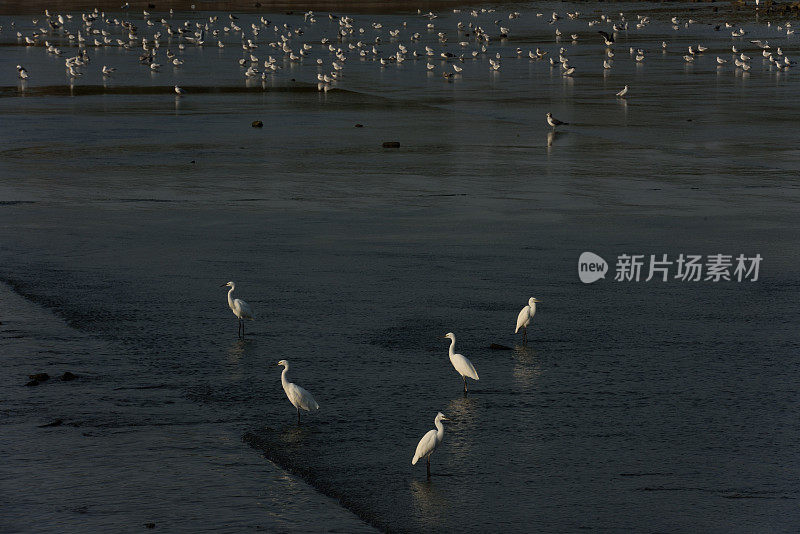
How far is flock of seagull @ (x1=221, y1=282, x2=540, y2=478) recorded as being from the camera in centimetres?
982

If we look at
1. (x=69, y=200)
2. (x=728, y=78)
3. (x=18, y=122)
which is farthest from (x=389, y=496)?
(x=728, y=78)

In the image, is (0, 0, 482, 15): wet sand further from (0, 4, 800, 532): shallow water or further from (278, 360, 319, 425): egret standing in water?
(278, 360, 319, 425): egret standing in water

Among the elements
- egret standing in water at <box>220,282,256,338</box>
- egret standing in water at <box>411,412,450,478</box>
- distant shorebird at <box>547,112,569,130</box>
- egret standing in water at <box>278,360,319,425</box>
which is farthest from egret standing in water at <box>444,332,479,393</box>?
distant shorebird at <box>547,112,569,130</box>

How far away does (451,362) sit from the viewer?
12586 mm

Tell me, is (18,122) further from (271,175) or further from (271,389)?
(271,389)

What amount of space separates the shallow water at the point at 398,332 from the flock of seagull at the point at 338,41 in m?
9.67

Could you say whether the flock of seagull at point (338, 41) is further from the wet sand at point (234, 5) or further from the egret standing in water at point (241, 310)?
the egret standing in water at point (241, 310)

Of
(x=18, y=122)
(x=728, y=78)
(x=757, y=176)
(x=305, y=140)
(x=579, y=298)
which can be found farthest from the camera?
(x=728, y=78)

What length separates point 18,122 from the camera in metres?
35.2

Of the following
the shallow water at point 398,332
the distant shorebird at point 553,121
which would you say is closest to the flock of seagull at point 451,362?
the shallow water at point 398,332

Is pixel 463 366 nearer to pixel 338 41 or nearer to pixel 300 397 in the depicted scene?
pixel 300 397

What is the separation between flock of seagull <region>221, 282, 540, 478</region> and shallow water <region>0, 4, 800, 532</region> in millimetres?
204

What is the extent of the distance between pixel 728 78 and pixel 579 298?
3679 centimetres

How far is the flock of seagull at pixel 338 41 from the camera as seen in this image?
187 ft
